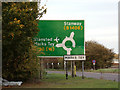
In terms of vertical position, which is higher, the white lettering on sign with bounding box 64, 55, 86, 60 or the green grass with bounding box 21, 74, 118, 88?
the white lettering on sign with bounding box 64, 55, 86, 60

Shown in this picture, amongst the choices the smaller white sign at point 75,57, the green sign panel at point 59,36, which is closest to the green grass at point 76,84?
the smaller white sign at point 75,57

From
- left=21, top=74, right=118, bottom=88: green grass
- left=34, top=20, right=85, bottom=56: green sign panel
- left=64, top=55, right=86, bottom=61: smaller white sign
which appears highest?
left=34, top=20, right=85, bottom=56: green sign panel

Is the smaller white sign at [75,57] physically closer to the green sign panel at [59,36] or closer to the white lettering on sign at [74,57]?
the white lettering on sign at [74,57]

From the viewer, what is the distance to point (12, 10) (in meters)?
17.1

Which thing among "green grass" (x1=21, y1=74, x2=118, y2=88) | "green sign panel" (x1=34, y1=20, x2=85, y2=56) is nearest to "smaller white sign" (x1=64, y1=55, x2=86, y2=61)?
"green sign panel" (x1=34, y1=20, x2=85, y2=56)

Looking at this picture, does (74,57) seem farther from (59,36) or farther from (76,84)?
(76,84)

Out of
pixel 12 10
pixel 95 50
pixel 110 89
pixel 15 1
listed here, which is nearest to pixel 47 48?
pixel 15 1

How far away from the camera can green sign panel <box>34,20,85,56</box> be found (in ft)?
83.6

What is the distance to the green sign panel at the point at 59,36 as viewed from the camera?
83.6 feet

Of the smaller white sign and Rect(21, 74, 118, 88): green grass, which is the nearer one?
Rect(21, 74, 118, 88): green grass

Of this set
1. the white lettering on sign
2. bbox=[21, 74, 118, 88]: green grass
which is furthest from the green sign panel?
bbox=[21, 74, 118, 88]: green grass

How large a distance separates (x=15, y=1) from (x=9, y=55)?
143 inches

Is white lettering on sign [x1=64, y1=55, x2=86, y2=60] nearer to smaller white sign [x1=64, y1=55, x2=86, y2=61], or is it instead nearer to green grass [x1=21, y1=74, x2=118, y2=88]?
smaller white sign [x1=64, y1=55, x2=86, y2=61]

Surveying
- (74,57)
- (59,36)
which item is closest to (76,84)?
(74,57)
